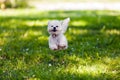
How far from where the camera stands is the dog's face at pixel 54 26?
387 inches

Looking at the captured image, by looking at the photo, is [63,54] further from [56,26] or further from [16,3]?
[16,3]

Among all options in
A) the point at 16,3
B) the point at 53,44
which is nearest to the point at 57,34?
the point at 53,44

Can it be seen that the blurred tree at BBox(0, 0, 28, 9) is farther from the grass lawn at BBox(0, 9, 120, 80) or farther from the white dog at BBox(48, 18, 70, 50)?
the white dog at BBox(48, 18, 70, 50)

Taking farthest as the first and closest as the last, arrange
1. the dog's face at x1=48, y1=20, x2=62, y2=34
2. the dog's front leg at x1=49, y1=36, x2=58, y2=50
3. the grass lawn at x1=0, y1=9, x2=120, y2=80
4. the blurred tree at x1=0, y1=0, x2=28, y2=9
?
the blurred tree at x1=0, y1=0, x2=28, y2=9 → the dog's front leg at x1=49, y1=36, x2=58, y2=50 → the dog's face at x1=48, y1=20, x2=62, y2=34 → the grass lawn at x1=0, y1=9, x2=120, y2=80

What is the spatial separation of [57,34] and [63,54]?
53 centimetres

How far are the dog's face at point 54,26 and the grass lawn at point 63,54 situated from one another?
2.02 feet

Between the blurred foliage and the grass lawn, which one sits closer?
the grass lawn

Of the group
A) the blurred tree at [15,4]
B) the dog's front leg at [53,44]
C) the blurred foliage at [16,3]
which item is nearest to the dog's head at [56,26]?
the dog's front leg at [53,44]

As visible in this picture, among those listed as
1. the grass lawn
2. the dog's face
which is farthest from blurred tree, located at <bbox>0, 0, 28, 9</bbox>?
the dog's face

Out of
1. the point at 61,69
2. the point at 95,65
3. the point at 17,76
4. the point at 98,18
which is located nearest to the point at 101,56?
the point at 95,65

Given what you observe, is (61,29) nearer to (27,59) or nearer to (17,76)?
(27,59)

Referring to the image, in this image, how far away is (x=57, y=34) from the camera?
10.2 metres

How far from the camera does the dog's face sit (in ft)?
32.3

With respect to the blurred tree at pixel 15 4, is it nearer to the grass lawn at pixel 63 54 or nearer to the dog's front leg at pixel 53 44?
the grass lawn at pixel 63 54
